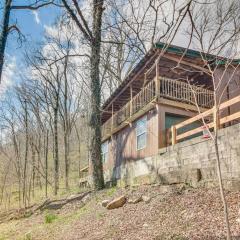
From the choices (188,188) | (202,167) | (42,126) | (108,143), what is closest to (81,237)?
(188,188)

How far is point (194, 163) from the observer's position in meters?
10.2

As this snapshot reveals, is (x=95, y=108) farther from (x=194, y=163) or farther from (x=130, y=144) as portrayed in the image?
(x=194, y=163)

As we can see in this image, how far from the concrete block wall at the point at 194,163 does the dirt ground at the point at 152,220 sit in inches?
22.2

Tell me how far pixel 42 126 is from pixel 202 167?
22.8m

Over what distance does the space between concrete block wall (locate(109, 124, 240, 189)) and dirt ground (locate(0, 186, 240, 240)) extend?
563mm

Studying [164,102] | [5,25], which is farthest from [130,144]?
[5,25]

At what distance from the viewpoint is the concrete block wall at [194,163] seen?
845 centimetres

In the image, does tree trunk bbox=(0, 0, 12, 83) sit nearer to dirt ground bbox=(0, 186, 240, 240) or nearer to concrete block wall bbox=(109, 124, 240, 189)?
dirt ground bbox=(0, 186, 240, 240)

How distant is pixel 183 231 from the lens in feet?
21.7

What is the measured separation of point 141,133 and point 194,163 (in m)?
5.74

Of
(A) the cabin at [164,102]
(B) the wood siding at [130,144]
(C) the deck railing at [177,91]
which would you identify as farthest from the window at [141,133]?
(C) the deck railing at [177,91]

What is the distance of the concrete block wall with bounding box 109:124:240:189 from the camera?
8.45 meters

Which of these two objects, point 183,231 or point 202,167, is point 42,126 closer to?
point 202,167

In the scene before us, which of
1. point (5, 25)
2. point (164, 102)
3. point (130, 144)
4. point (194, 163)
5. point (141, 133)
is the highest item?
point (5, 25)
